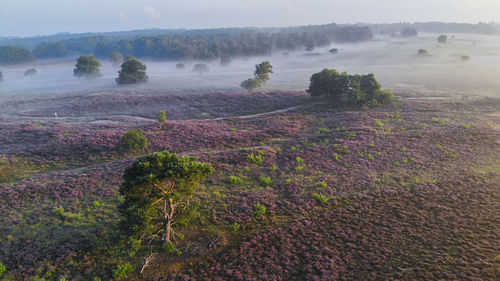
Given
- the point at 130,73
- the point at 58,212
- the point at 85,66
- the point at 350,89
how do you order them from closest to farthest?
the point at 58,212 < the point at 350,89 < the point at 130,73 < the point at 85,66

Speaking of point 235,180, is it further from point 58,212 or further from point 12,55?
point 12,55

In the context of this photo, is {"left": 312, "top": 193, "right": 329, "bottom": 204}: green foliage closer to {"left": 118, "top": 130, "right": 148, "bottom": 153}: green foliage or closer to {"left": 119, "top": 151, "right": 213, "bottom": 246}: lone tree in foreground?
{"left": 119, "top": 151, "right": 213, "bottom": 246}: lone tree in foreground

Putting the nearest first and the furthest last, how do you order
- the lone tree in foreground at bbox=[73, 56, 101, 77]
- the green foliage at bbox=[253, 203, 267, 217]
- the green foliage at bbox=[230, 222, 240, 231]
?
1. the green foliage at bbox=[230, 222, 240, 231]
2. the green foliage at bbox=[253, 203, 267, 217]
3. the lone tree in foreground at bbox=[73, 56, 101, 77]

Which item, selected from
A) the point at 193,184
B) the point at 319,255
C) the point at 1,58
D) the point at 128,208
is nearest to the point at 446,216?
the point at 319,255

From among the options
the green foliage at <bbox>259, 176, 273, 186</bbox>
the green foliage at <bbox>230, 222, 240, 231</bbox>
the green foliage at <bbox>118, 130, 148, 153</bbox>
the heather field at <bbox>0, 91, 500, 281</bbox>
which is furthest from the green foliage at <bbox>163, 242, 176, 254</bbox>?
the green foliage at <bbox>118, 130, 148, 153</bbox>

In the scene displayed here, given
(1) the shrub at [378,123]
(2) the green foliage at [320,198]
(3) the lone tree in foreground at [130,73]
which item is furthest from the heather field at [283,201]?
(3) the lone tree in foreground at [130,73]

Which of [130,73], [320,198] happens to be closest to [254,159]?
[320,198]
